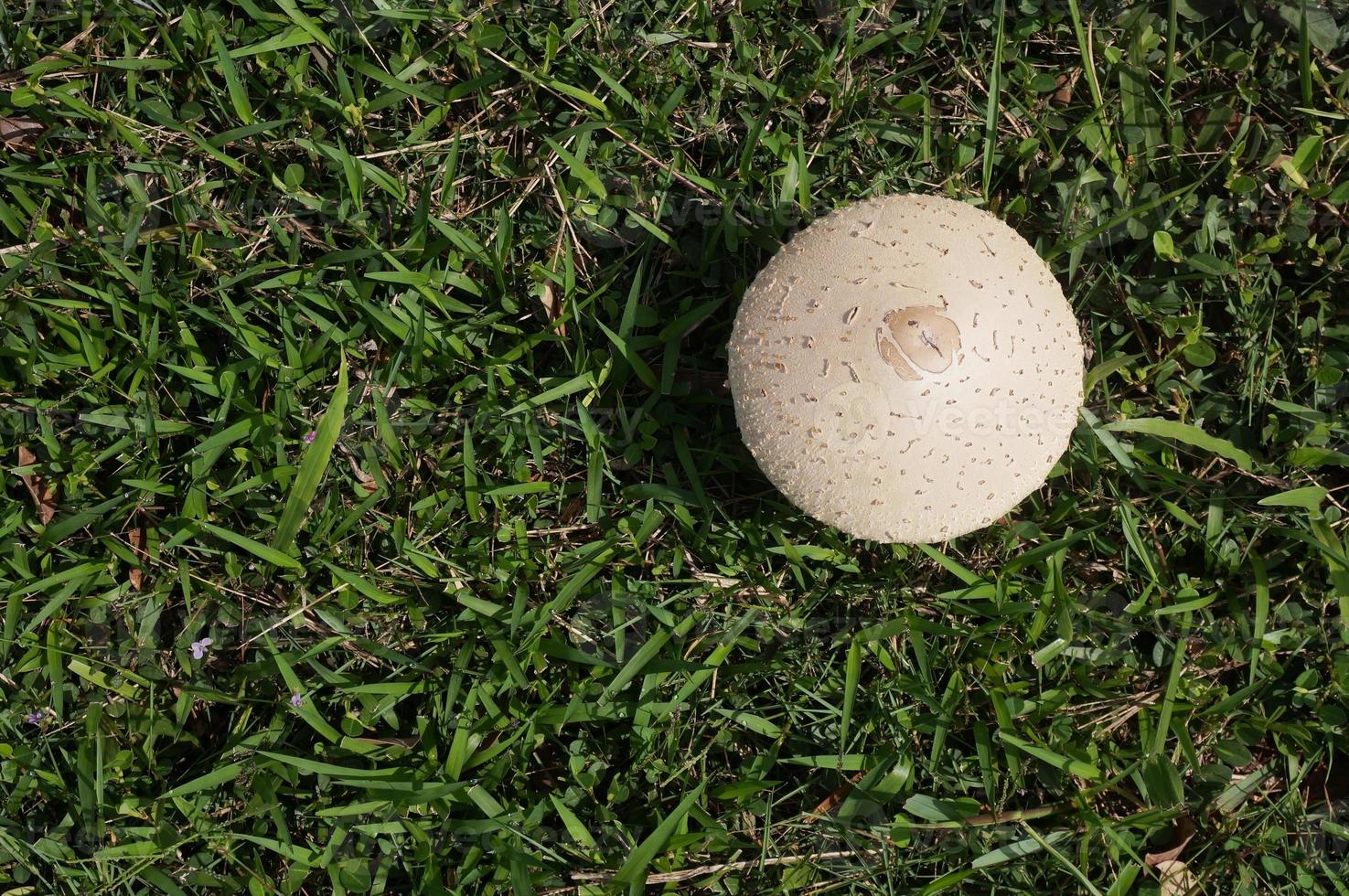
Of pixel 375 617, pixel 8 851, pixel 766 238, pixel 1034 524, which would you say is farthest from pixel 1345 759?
pixel 8 851

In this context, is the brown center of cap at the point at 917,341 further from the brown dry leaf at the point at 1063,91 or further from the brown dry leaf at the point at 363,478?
the brown dry leaf at the point at 363,478

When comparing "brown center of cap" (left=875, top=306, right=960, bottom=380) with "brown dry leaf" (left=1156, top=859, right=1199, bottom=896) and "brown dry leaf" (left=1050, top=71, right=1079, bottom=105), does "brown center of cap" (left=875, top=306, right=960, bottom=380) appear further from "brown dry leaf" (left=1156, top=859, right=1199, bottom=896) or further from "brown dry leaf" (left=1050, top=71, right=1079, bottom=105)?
"brown dry leaf" (left=1156, top=859, right=1199, bottom=896)

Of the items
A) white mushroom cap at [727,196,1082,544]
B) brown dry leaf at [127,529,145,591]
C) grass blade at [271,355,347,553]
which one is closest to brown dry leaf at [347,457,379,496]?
grass blade at [271,355,347,553]

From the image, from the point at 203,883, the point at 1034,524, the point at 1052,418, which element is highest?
the point at 1052,418

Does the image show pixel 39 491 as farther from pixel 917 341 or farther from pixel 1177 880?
pixel 1177 880

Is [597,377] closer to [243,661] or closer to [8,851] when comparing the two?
[243,661]
